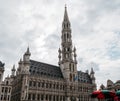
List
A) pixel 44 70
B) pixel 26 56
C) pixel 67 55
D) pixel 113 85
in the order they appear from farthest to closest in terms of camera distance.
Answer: pixel 67 55 < pixel 113 85 < pixel 44 70 < pixel 26 56

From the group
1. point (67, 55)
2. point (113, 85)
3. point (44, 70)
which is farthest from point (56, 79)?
point (113, 85)

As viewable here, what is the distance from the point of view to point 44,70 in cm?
8338

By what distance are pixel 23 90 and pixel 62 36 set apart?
42.7 metres

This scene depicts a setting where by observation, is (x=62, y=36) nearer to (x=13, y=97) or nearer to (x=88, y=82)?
(x=88, y=82)

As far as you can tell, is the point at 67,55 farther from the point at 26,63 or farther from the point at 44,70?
the point at 26,63

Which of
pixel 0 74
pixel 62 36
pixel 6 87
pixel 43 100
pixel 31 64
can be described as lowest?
pixel 43 100

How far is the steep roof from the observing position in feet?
260

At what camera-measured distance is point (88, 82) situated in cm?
10150

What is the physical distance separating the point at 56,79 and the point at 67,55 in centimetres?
1621

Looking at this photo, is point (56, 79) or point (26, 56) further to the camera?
point (56, 79)

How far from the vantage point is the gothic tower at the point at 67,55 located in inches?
3528

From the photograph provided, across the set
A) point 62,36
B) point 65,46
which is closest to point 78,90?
point 65,46

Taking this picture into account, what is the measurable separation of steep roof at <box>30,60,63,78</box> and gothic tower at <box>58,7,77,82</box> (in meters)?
3.82

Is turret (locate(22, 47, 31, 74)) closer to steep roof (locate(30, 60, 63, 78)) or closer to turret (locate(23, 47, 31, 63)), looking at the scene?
turret (locate(23, 47, 31, 63))
